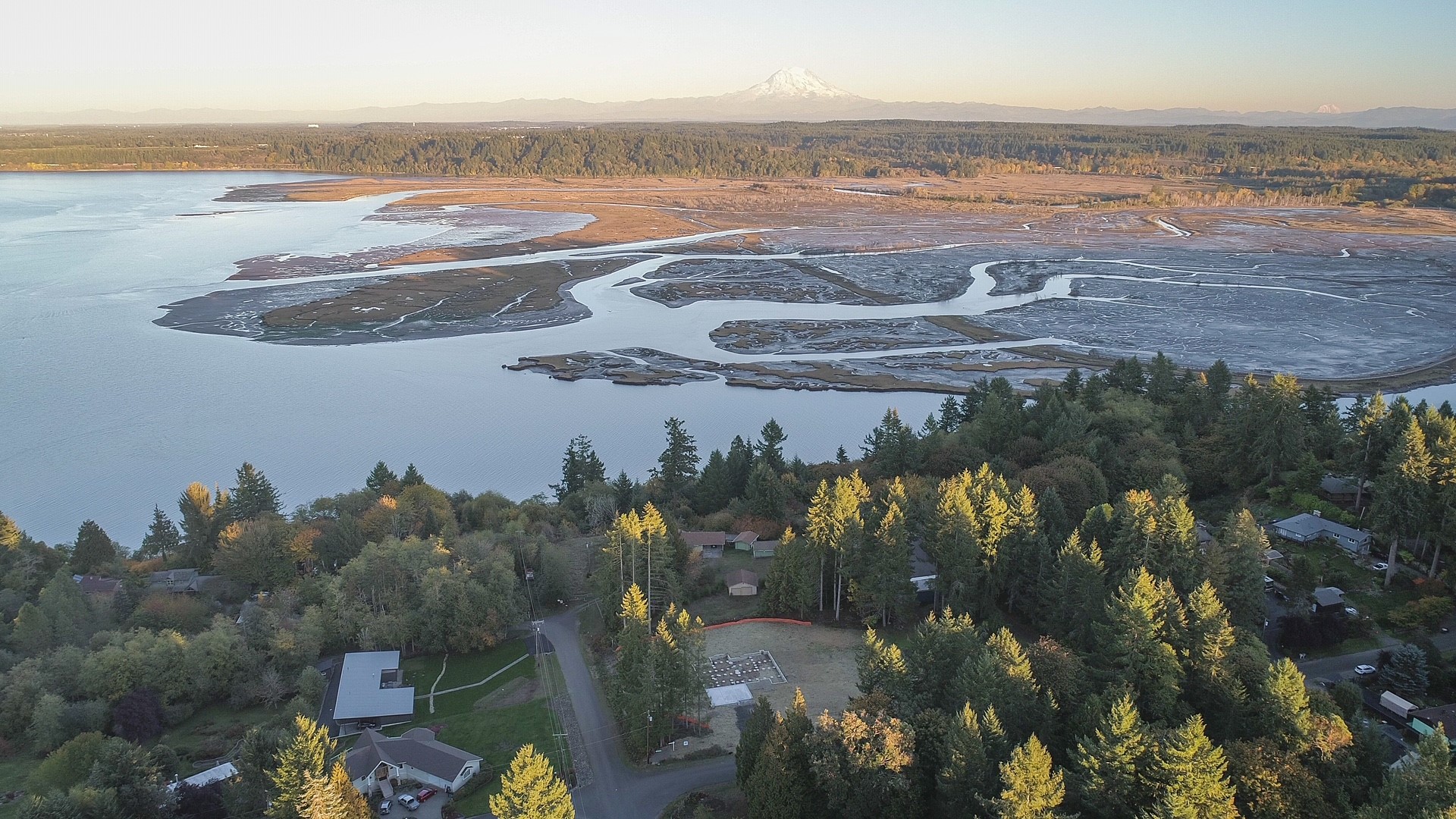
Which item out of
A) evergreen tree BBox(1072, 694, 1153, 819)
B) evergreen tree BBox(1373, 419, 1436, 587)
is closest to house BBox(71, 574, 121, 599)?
evergreen tree BBox(1072, 694, 1153, 819)

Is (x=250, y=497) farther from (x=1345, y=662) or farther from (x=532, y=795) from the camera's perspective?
(x=1345, y=662)

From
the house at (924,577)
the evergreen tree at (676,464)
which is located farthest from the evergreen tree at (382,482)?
the house at (924,577)

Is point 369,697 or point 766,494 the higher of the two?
point 766,494

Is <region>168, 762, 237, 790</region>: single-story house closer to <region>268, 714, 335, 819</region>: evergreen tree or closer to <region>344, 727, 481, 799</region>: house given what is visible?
<region>344, 727, 481, 799</region>: house

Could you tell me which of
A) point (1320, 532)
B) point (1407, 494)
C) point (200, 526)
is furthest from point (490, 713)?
point (1320, 532)

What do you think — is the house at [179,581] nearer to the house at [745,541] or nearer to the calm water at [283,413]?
the calm water at [283,413]

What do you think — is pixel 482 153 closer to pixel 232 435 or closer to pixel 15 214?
pixel 15 214

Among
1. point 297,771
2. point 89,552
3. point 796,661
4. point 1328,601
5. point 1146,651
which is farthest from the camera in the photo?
point 89,552
